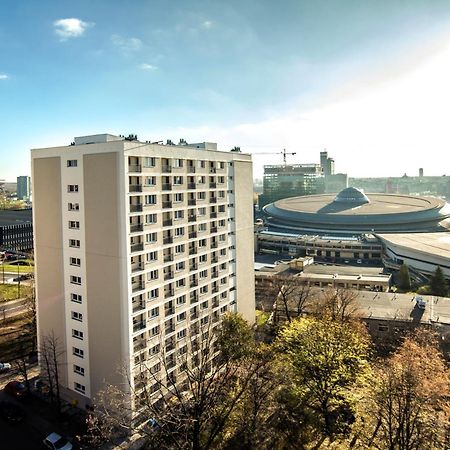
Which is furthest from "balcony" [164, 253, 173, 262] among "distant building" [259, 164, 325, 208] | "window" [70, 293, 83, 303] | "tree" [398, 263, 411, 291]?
"distant building" [259, 164, 325, 208]

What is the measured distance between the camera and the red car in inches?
1164

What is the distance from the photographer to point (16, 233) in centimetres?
9594

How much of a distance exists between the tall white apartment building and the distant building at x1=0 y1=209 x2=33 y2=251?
236ft

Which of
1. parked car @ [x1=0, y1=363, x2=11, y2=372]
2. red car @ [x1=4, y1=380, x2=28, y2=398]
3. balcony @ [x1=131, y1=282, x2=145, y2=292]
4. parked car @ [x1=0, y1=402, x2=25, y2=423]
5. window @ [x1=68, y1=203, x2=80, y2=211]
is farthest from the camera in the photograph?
parked car @ [x1=0, y1=363, x2=11, y2=372]

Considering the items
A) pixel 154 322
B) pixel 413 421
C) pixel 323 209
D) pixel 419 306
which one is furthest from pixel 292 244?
pixel 413 421

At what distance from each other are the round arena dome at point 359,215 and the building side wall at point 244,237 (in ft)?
185

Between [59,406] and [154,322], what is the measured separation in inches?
334

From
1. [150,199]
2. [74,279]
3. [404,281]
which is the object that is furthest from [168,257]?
[404,281]

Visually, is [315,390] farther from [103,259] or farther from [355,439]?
[103,259]

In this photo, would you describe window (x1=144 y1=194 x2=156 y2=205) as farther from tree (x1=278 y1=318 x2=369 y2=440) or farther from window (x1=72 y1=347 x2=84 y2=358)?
tree (x1=278 y1=318 x2=369 y2=440)

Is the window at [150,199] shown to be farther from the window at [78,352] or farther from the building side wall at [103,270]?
the window at [78,352]

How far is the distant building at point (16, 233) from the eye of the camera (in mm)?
93750

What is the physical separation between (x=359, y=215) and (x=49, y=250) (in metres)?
82.7

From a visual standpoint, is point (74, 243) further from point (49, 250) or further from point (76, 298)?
point (76, 298)
